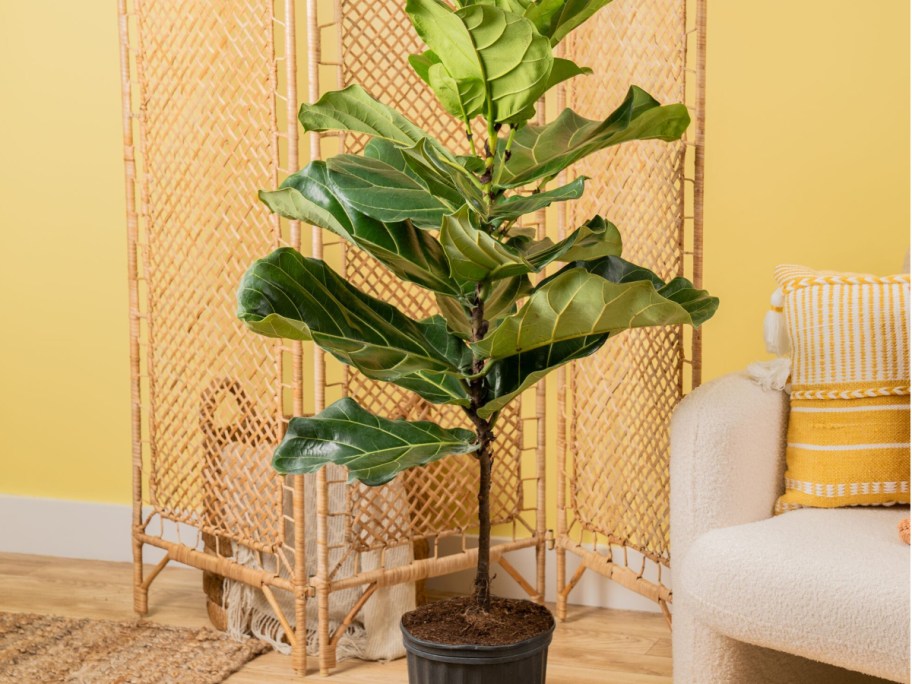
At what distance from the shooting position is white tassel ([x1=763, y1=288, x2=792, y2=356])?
1.92 metres

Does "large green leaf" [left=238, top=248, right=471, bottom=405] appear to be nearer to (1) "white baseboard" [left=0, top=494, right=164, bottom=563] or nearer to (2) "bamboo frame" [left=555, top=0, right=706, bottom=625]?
(2) "bamboo frame" [left=555, top=0, right=706, bottom=625]

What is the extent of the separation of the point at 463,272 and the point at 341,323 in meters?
0.20

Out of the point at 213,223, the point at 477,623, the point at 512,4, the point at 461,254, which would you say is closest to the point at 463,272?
the point at 461,254

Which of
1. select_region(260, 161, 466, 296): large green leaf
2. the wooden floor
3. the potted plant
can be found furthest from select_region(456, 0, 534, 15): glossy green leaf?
the wooden floor

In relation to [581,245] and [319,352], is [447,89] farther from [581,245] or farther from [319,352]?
[319,352]

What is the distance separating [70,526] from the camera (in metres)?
2.94

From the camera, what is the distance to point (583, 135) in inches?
62.6

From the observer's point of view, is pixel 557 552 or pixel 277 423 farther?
pixel 557 552

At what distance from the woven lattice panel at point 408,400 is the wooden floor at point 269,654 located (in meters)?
0.29

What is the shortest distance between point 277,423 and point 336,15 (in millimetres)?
819

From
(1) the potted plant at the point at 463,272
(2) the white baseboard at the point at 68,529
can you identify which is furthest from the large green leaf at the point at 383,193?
(2) the white baseboard at the point at 68,529

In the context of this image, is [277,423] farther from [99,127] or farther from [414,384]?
[99,127]

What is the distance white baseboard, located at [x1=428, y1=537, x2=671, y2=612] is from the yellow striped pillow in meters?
0.78

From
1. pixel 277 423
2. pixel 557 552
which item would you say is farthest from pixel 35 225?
pixel 557 552
